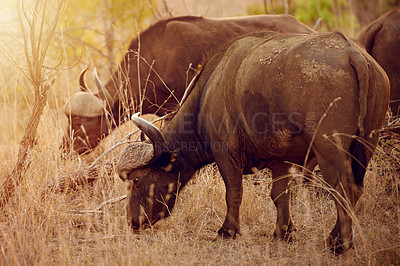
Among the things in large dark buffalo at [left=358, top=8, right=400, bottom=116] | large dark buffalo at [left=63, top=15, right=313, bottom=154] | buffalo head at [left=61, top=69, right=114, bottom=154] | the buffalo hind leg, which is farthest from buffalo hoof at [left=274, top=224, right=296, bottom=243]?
buffalo head at [left=61, top=69, right=114, bottom=154]

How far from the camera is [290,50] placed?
10.4 feet

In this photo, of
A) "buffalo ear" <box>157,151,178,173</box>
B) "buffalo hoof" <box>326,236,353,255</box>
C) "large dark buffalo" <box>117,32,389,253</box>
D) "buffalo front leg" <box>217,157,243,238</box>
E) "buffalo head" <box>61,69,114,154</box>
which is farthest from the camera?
"buffalo head" <box>61,69,114,154</box>

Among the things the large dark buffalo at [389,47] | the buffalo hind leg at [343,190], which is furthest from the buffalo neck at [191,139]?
the large dark buffalo at [389,47]

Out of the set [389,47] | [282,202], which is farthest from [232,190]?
[389,47]

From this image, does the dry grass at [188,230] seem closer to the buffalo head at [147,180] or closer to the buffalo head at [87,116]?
the buffalo head at [147,180]

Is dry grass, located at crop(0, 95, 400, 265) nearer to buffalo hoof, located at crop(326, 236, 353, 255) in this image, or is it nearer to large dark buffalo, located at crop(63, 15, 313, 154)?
buffalo hoof, located at crop(326, 236, 353, 255)

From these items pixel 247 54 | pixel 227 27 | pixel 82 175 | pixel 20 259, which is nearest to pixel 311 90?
pixel 247 54

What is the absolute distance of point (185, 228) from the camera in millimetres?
4148

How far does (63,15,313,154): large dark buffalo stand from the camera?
6234mm

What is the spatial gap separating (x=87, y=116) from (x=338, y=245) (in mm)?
4113

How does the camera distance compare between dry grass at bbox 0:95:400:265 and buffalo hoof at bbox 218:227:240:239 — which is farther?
buffalo hoof at bbox 218:227:240:239

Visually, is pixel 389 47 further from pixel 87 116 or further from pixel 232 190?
pixel 87 116

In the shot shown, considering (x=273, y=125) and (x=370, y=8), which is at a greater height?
(x=273, y=125)

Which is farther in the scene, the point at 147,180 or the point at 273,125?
the point at 147,180
